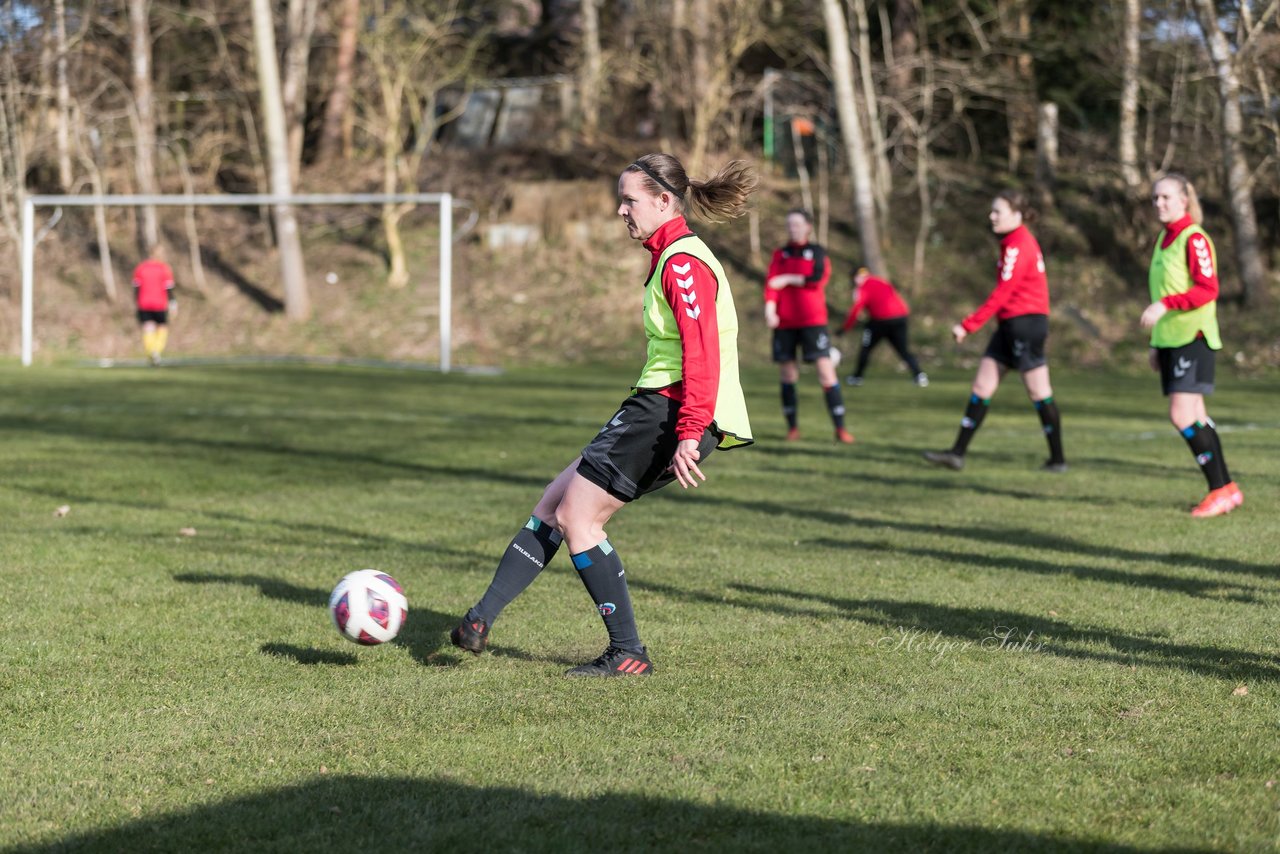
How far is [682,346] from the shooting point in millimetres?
4793

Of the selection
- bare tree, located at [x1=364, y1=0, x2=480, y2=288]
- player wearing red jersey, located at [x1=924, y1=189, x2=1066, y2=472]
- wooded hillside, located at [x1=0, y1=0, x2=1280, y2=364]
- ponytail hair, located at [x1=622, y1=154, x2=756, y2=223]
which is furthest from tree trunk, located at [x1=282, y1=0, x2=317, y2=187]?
ponytail hair, located at [x1=622, y1=154, x2=756, y2=223]

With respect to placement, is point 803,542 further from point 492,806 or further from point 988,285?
point 988,285

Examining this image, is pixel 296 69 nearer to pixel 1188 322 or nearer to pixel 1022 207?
pixel 1022 207

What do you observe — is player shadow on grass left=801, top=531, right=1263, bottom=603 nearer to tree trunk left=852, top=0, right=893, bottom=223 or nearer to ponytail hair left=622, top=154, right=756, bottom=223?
ponytail hair left=622, top=154, right=756, bottom=223

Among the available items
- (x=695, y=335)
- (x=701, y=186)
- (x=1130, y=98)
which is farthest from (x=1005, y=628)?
(x=1130, y=98)

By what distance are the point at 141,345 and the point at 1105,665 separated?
91.0 ft

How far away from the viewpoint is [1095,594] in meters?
6.47

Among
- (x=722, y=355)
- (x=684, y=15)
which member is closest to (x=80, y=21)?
(x=684, y=15)

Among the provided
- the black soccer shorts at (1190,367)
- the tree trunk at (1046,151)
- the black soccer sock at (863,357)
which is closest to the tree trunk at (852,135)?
the tree trunk at (1046,151)

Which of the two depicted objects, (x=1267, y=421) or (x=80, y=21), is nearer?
(x=1267, y=421)

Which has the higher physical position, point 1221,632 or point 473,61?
point 473,61

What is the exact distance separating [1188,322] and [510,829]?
6.89m

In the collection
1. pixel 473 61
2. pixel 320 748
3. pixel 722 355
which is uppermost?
pixel 473 61

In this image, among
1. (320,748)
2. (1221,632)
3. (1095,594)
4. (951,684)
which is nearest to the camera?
(320,748)
